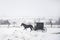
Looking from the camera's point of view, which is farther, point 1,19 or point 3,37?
point 1,19

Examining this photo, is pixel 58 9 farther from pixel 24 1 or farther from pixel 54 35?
pixel 24 1

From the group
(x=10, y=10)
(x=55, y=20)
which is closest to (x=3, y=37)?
(x=10, y=10)

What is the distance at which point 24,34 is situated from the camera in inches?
72.0

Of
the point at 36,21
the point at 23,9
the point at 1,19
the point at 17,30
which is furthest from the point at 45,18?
the point at 1,19

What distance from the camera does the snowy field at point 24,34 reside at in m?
1.80

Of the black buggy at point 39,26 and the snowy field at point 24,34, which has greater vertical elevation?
the black buggy at point 39,26

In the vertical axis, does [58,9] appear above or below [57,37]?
above

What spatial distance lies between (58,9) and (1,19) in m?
1.40

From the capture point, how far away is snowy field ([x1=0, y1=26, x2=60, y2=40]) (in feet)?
5.90

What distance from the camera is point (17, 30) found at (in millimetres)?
1846

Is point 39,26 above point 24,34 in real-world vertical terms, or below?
above

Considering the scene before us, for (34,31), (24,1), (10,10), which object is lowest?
(34,31)

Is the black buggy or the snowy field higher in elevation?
the black buggy

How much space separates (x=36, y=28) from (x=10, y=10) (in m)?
0.76
